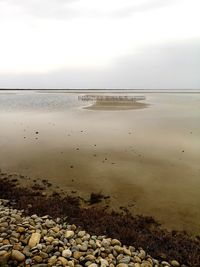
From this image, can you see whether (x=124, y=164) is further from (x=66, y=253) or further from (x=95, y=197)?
(x=66, y=253)

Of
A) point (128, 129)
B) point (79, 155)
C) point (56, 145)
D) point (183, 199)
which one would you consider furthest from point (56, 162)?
point (128, 129)

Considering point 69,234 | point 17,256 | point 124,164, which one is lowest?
point 124,164

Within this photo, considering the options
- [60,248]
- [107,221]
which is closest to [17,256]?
[60,248]

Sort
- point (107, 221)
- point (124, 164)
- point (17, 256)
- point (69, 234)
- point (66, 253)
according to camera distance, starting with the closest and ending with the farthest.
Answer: point (17, 256) < point (66, 253) < point (69, 234) < point (107, 221) < point (124, 164)

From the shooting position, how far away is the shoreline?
6328 mm

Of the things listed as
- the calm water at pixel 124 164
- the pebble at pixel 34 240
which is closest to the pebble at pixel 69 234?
the pebble at pixel 34 240

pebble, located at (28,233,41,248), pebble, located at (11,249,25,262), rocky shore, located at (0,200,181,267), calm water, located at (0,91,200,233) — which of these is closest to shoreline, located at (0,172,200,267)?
rocky shore, located at (0,200,181,267)

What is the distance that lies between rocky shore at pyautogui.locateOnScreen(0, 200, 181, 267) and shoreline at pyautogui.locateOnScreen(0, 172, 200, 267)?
0.34 m

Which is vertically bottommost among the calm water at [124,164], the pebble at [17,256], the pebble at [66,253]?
the calm water at [124,164]

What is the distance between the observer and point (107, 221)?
7.62m

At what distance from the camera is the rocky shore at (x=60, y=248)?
5.56m

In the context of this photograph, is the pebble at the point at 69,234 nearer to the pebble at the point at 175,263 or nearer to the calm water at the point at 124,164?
the pebble at the point at 175,263

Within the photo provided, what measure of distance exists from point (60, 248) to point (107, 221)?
79.2 inches

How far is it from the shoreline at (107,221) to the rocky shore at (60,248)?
0.34 m
